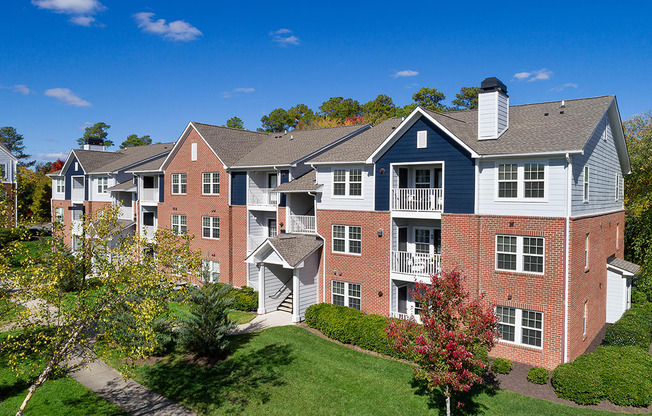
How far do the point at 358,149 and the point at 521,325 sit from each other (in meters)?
11.9

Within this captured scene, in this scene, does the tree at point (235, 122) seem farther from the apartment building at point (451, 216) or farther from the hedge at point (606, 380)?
the hedge at point (606, 380)

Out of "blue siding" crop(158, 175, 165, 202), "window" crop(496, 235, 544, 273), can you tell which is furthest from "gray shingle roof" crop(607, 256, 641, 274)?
"blue siding" crop(158, 175, 165, 202)

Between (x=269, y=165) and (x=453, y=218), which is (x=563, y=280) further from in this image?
(x=269, y=165)

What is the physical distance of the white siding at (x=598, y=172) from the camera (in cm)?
1859

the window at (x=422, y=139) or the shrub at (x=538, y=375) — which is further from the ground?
the window at (x=422, y=139)

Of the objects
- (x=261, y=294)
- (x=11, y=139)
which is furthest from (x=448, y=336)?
(x=11, y=139)

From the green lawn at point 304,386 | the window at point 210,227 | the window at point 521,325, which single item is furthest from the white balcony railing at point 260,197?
the window at point 521,325

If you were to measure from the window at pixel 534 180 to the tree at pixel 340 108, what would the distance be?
158 ft

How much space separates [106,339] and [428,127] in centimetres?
1566

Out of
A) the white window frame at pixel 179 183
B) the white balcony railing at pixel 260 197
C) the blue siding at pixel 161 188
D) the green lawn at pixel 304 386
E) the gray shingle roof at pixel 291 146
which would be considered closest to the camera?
the green lawn at pixel 304 386

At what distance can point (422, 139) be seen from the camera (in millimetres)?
21062

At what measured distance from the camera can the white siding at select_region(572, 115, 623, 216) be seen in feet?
61.0

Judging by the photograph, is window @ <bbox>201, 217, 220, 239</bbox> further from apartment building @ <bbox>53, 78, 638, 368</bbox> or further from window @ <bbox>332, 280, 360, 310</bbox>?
window @ <bbox>332, 280, 360, 310</bbox>

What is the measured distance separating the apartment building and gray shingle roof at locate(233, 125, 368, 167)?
0.65ft
